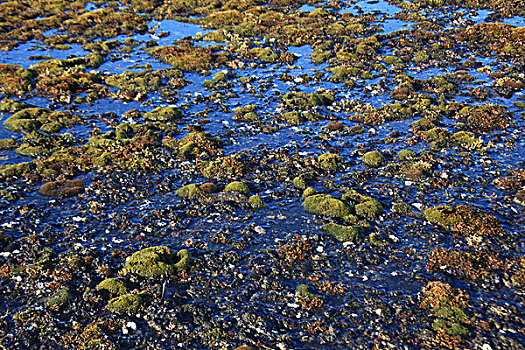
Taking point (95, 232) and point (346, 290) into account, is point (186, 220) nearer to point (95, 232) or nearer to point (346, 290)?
point (95, 232)

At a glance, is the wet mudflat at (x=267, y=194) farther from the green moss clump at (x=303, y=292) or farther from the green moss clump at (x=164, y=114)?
the green moss clump at (x=164, y=114)

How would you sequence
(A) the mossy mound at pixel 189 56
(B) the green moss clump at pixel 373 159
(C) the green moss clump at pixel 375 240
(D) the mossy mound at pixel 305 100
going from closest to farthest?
(C) the green moss clump at pixel 375 240, (B) the green moss clump at pixel 373 159, (D) the mossy mound at pixel 305 100, (A) the mossy mound at pixel 189 56

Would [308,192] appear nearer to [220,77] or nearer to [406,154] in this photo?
[406,154]

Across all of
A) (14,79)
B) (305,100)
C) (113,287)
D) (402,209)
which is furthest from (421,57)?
(14,79)

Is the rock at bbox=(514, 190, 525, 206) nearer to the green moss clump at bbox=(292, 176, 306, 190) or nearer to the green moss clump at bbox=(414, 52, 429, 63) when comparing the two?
the green moss clump at bbox=(292, 176, 306, 190)

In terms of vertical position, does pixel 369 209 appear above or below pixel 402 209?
above

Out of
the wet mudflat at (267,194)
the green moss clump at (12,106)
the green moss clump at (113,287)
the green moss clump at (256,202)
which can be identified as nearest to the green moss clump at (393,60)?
the wet mudflat at (267,194)

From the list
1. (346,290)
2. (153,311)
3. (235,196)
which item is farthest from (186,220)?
(346,290)
